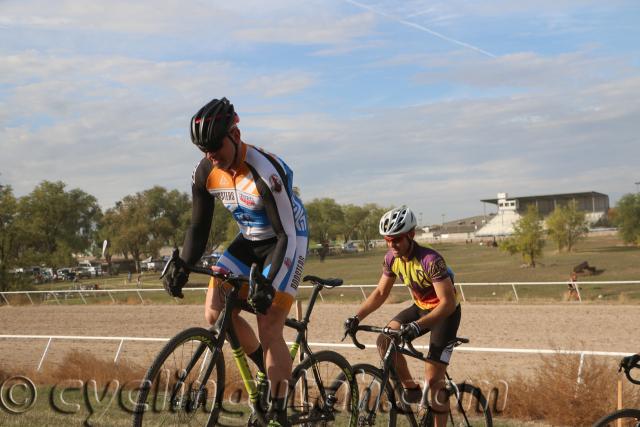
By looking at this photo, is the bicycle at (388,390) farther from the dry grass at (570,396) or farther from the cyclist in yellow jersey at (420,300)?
the dry grass at (570,396)

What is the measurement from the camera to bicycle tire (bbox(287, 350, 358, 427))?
550 cm

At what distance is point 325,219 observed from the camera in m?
140

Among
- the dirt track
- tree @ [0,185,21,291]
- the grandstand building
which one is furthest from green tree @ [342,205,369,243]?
the dirt track

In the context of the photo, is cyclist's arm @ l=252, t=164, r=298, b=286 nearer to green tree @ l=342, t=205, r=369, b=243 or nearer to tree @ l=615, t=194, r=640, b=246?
tree @ l=615, t=194, r=640, b=246

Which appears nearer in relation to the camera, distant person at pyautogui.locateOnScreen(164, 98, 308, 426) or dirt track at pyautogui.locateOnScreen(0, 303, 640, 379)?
distant person at pyautogui.locateOnScreen(164, 98, 308, 426)

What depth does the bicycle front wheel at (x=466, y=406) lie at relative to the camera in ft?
21.1

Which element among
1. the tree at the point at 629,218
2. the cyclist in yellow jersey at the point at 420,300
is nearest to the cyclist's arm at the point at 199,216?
the cyclist in yellow jersey at the point at 420,300

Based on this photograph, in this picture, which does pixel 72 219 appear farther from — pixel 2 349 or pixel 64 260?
pixel 2 349

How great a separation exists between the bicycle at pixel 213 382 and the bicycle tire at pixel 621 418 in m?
1.93

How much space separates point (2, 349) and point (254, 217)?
19.0m

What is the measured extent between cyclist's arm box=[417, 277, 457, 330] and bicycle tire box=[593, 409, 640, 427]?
1.53 metres

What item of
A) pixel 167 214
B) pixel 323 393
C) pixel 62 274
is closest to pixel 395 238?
pixel 323 393

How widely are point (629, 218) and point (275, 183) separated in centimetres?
9410

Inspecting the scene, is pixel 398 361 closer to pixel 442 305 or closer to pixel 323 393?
pixel 442 305
